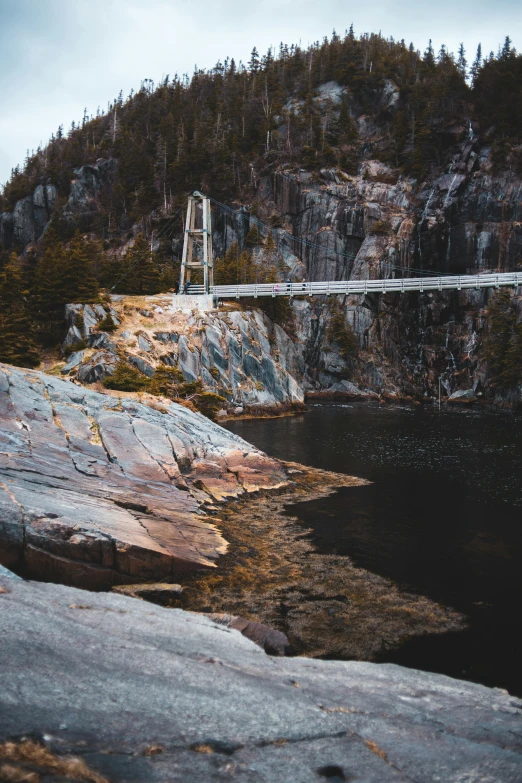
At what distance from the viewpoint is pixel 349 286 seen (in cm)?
6650

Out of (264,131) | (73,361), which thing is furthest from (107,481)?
(264,131)

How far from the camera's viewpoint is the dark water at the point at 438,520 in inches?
439

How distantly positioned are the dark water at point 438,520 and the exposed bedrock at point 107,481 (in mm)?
4343

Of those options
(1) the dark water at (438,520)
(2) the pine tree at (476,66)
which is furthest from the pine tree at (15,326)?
(2) the pine tree at (476,66)

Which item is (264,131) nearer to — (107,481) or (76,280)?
(76,280)

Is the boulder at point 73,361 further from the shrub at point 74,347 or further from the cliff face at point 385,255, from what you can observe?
the cliff face at point 385,255

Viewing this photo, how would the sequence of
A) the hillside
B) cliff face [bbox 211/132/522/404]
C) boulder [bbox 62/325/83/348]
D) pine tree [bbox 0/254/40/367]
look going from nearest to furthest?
pine tree [bbox 0/254/40/367], boulder [bbox 62/325/83/348], the hillside, cliff face [bbox 211/132/522/404]

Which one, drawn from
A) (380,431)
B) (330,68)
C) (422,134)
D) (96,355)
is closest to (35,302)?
(96,355)

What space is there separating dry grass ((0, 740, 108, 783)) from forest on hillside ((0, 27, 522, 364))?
62501 millimetres

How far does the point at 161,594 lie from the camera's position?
41.4ft

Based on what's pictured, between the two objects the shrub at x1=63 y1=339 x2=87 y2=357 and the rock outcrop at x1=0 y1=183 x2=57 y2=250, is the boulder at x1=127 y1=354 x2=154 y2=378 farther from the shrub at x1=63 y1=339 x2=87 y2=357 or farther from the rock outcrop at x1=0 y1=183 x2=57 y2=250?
the rock outcrop at x1=0 y1=183 x2=57 y2=250

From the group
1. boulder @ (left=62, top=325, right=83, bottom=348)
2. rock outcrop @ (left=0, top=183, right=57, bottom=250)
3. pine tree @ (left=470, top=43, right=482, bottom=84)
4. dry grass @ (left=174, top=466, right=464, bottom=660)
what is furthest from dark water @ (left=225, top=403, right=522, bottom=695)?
rock outcrop @ (left=0, top=183, right=57, bottom=250)

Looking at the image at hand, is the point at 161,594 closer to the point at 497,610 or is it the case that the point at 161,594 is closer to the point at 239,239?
the point at 497,610

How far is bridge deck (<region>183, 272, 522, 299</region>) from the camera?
61531mm
